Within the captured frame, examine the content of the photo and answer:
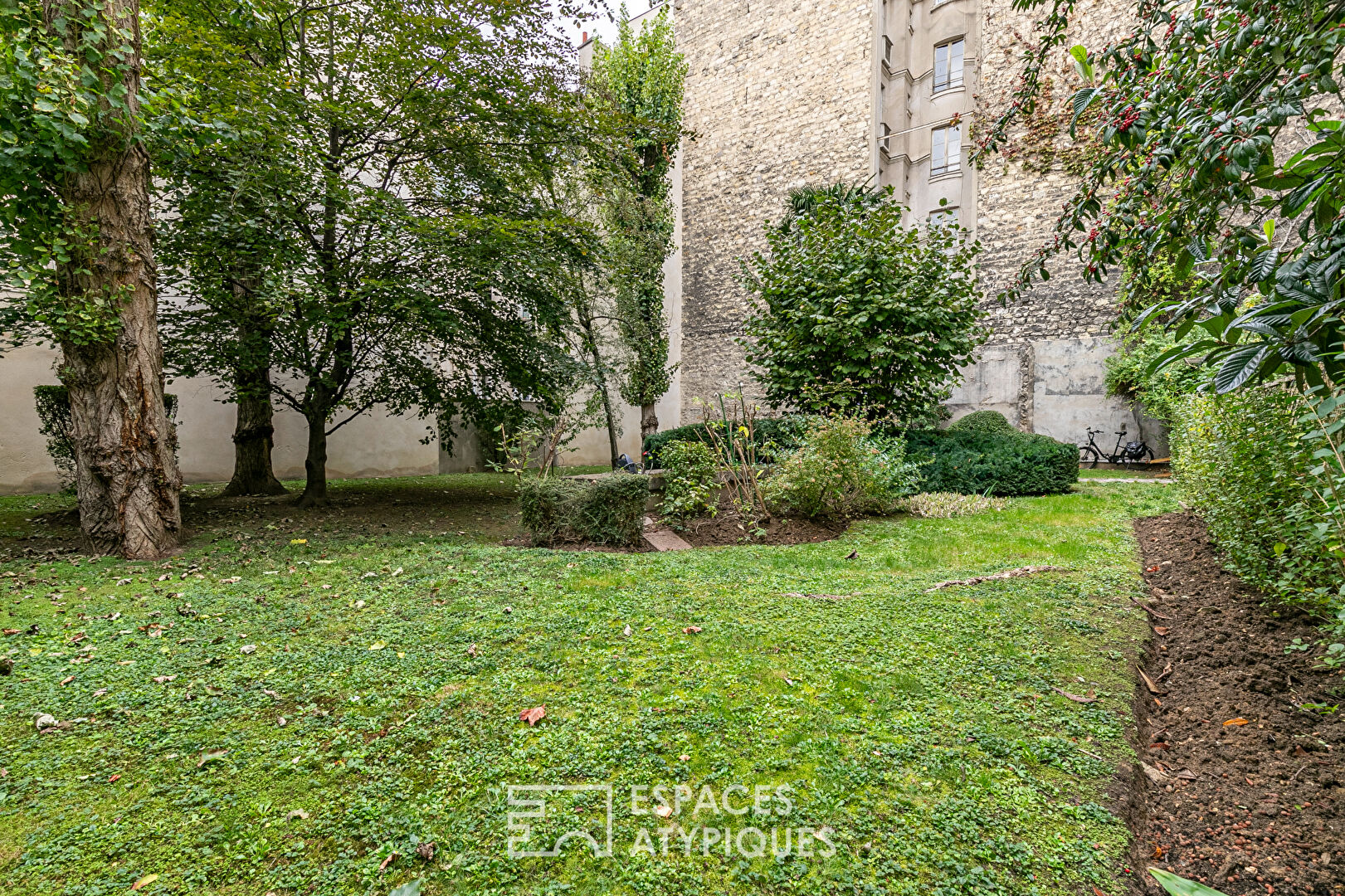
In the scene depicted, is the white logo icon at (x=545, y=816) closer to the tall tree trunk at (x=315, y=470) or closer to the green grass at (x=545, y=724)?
the green grass at (x=545, y=724)

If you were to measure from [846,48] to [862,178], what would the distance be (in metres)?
3.12

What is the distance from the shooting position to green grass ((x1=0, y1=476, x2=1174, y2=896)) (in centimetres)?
146

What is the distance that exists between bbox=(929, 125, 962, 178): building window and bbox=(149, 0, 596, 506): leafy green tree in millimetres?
10426

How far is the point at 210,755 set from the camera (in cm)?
183

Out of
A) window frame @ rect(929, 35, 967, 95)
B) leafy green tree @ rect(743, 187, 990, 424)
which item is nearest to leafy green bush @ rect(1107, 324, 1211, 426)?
leafy green tree @ rect(743, 187, 990, 424)

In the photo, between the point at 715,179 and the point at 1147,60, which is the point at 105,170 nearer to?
the point at 1147,60

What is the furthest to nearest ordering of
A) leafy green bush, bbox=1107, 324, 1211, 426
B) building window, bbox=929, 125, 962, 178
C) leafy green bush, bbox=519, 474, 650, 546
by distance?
1. building window, bbox=929, 125, 962, 178
2. leafy green bush, bbox=1107, 324, 1211, 426
3. leafy green bush, bbox=519, 474, 650, 546

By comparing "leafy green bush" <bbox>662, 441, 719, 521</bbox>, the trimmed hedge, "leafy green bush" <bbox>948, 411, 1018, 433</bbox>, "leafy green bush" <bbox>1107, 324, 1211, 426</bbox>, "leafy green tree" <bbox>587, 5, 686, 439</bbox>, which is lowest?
"leafy green bush" <bbox>662, 441, 719, 521</bbox>

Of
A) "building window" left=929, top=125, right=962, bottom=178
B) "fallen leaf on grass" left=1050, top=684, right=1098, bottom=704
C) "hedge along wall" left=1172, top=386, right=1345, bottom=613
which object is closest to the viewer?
"hedge along wall" left=1172, top=386, right=1345, bottom=613

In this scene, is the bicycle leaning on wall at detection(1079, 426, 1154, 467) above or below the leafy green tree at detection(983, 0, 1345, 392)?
below

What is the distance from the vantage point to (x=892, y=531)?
5461 millimetres

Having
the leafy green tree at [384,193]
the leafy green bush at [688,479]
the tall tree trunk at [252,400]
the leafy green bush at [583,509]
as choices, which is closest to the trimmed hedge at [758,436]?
the leafy green bush at [688,479]

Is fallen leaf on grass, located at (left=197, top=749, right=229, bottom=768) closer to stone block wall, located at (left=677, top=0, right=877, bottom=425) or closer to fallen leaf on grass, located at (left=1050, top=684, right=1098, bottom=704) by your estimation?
fallen leaf on grass, located at (left=1050, top=684, right=1098, bottom=704)

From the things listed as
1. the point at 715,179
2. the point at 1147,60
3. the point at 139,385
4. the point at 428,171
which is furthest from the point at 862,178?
the point at 139,385
